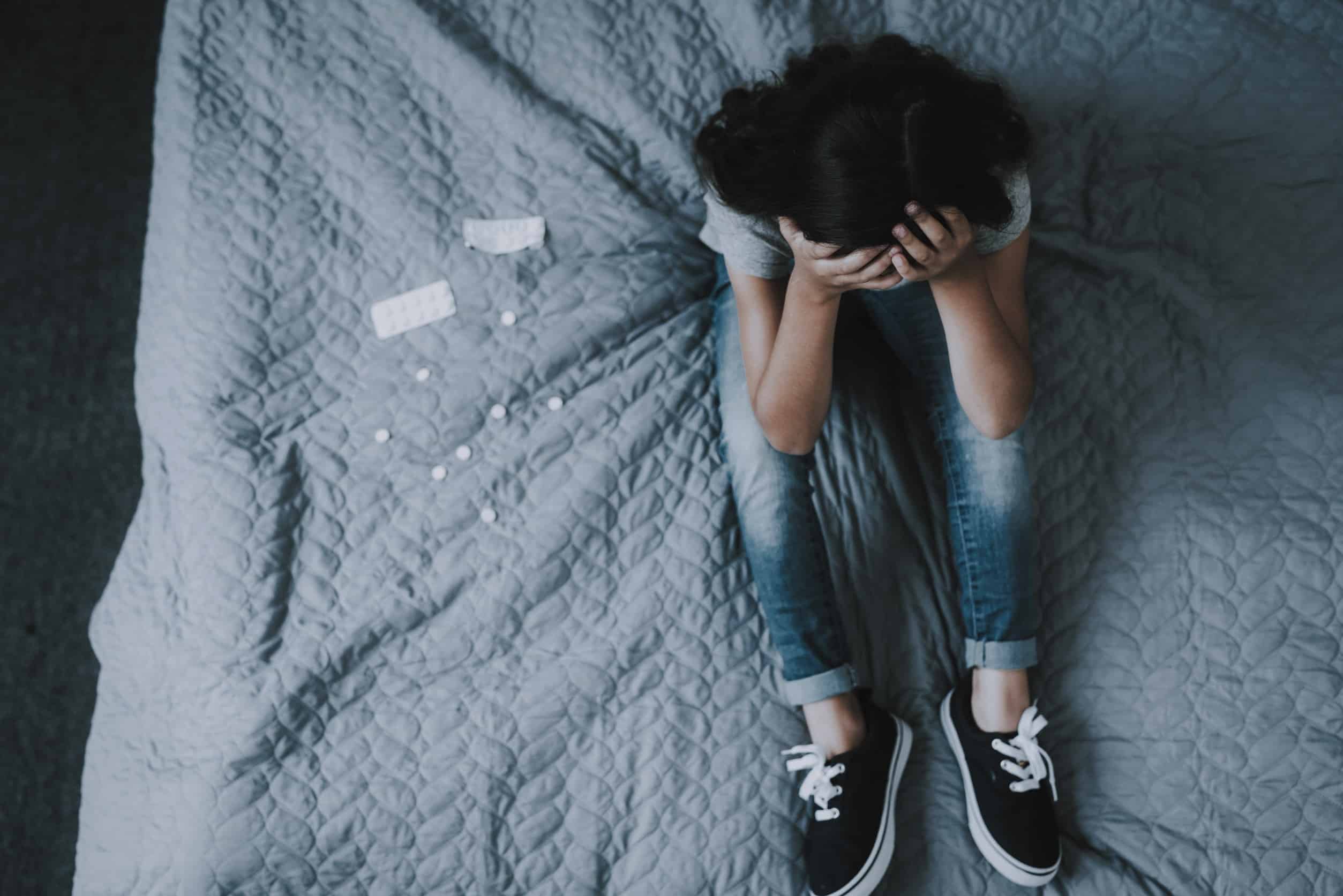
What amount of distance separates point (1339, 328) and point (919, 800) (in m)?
0.64

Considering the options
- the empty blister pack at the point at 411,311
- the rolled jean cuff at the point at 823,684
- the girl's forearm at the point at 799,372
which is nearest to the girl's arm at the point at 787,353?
the girl's forearm at the point at 799,372

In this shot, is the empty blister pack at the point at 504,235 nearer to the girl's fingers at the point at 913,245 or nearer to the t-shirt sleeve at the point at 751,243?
the t-shirt sleeve at the point at 751,243

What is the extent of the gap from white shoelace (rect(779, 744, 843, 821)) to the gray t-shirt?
1.47ft

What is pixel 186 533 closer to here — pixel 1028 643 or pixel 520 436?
pixel 520 436

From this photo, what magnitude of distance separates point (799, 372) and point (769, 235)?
121 millimetres

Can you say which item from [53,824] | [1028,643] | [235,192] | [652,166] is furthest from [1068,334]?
[53,824]

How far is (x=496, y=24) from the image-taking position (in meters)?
1.03

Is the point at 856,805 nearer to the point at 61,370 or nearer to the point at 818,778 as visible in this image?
the point at 818,778

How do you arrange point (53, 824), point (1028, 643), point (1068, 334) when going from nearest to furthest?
1. point (1028, 643)
2. point (1068, 334)
3. point (53, 824)

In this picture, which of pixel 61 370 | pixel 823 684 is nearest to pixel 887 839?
pixel 823 684

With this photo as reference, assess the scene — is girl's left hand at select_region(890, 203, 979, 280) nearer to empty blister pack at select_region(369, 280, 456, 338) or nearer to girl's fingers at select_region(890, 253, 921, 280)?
girl's fingers at select_region(890, 253, 921, 280)

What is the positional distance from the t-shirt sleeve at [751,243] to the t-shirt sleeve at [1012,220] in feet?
0.54

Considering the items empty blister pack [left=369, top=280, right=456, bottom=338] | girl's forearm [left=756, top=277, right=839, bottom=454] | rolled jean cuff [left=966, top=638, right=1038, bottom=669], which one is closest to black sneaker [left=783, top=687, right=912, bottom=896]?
rolled jean cuff [left=966, top=638, right=1038, bottom=669]

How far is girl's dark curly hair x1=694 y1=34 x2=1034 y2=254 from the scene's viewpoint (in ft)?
1.95
